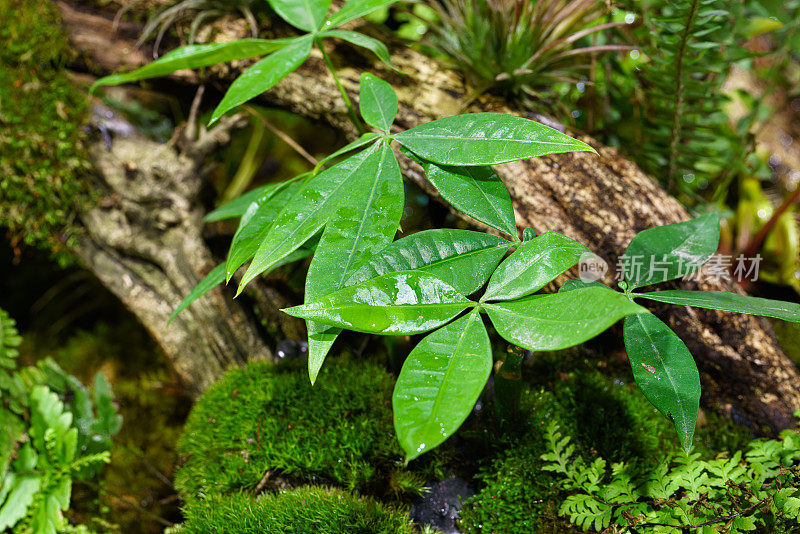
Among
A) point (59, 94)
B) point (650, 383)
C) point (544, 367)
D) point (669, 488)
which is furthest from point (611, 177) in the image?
point (59, 94)

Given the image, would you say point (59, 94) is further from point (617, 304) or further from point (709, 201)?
point (709, 201)

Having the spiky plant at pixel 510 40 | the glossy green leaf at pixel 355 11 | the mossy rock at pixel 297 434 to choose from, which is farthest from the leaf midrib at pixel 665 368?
the glossy green leaf at pixel 355 11

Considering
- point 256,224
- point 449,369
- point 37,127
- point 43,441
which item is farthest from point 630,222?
point 37,127

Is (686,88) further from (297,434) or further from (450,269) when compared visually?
(297,434)

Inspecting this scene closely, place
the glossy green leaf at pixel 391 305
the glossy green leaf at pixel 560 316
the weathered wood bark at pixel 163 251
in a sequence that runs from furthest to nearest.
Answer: the weathered wood bark at pixel 163 251 < the glossy green leaf at pixel 391 305 < the glossy green leaf at pixel 560 316

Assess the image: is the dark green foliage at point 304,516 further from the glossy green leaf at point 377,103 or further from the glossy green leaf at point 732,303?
the glossy green leaf at point 377,103

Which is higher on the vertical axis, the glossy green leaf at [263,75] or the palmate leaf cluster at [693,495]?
the glossy green leaf at [263,75]

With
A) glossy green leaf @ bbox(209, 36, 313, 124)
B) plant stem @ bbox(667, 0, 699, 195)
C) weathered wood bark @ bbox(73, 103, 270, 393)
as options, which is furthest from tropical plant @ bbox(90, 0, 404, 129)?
plant stem @ bbox(667, 0, 699, 195)
